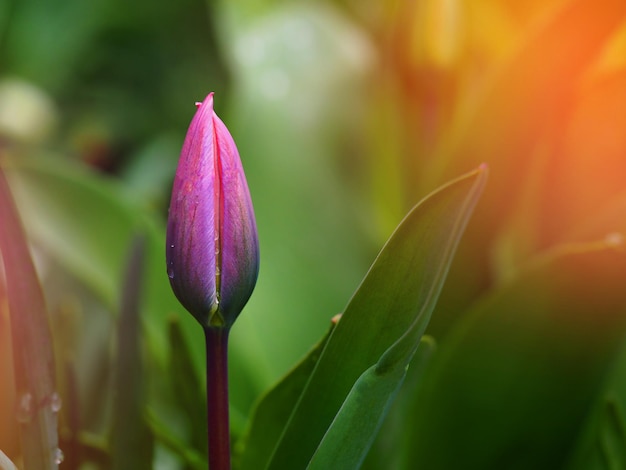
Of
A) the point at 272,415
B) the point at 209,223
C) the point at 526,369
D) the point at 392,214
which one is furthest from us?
the point at 392,214

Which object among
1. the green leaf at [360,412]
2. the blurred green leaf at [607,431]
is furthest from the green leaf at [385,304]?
the blurred green leaf at [607,431]

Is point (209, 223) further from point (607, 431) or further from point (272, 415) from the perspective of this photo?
point (607, 431)

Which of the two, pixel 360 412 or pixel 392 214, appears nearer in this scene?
pixel 360 412

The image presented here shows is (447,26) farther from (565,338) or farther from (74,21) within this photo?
(74,21)

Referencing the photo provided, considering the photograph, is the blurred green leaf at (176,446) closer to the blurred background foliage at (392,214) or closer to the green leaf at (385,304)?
the blurred background foliage at (392,214)

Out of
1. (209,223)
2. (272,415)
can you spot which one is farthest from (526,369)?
(209,223)
